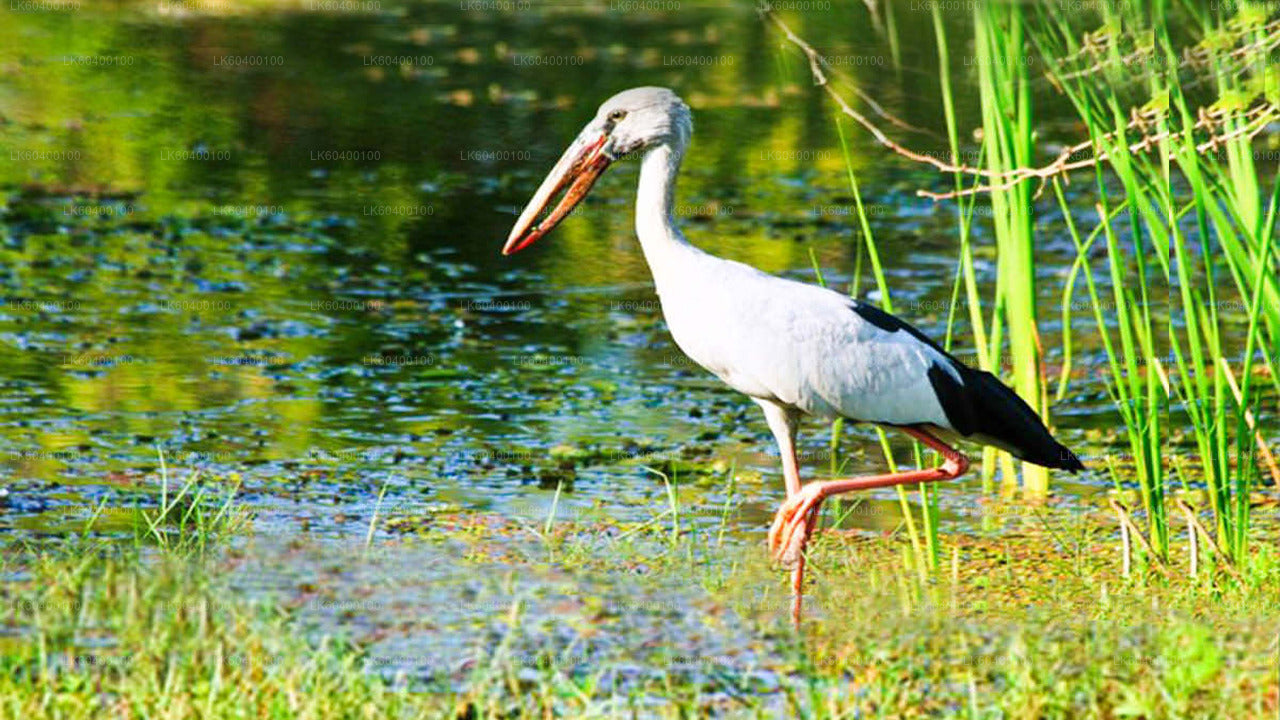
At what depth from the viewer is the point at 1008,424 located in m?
5.90

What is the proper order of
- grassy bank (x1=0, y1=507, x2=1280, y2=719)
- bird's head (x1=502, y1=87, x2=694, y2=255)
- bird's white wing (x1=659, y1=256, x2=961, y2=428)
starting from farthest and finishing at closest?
bird's head (x1=502, y1=87, x2=694, y2=255) < bird's white wing (x1=659, y1=256, x2=961, y2=428) < grassy bank (x1=0, y1=507, x2=1280, y2=719)

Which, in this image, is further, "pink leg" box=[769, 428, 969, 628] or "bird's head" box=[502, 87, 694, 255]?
"bird's head" box=[502, 87, 694, 255]

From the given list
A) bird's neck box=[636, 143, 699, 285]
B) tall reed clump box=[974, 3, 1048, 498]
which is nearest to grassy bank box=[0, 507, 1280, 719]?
tall reed clump box=[974, 3, 1048, 498]

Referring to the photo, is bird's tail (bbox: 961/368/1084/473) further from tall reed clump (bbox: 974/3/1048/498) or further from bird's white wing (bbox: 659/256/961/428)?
tall reed clump (bbox: 974/3/1048/498)

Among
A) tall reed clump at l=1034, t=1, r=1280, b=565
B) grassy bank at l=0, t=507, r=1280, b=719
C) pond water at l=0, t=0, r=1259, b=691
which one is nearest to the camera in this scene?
grassy bank at l=0, t=507, r=1280, b=719

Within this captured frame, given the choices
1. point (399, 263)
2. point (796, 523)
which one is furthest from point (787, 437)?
point (399, 263)

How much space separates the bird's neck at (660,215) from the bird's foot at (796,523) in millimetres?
683

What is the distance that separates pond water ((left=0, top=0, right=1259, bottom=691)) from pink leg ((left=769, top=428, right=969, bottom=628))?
2.04ft

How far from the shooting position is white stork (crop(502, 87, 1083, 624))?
578 cm

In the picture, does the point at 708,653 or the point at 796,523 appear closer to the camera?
the point at 708,653

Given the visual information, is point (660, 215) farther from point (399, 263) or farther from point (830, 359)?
point (399, 263)

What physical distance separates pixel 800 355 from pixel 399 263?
5.07 m

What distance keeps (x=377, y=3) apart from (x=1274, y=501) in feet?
51.0

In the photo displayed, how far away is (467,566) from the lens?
5.98 metres
